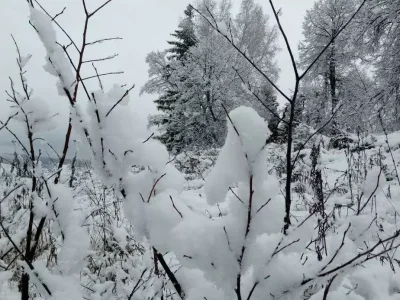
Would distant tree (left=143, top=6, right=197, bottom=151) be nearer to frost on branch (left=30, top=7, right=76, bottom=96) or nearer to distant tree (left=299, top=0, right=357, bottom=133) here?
distant tree (left=299, top=0, right=357, bottom=133)

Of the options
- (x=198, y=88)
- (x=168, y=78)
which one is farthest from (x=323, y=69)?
(x=168, y=78)

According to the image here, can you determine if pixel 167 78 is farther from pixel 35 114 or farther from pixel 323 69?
pixel 35 114

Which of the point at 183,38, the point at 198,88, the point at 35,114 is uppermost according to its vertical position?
the point at 183,38

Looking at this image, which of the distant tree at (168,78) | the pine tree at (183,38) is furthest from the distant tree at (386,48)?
the pine tree at (183,38)

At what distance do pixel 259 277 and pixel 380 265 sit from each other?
148cm

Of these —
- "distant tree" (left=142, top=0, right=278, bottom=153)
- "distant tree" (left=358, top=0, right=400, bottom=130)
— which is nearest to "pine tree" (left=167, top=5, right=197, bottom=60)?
"distant tree" (left=142, top=0, right=278, bottom=153)

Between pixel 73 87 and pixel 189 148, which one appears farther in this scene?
pixel 189 148

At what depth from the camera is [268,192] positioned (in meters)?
0.65

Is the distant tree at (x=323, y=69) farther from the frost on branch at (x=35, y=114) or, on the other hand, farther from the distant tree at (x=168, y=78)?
the frost on branch at (x=35, y=114)

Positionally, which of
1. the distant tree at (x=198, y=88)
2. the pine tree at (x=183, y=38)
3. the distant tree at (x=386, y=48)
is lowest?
the distant tree at (x=386, y=48)

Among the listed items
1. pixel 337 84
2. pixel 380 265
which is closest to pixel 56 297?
pixel 380 265

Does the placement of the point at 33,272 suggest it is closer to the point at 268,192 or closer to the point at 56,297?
the point at 56,297

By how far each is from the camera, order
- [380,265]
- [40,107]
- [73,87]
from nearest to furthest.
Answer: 1. [73,87]
2. [40,107]
3. [380,265]

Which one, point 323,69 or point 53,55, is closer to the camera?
point 53,55
